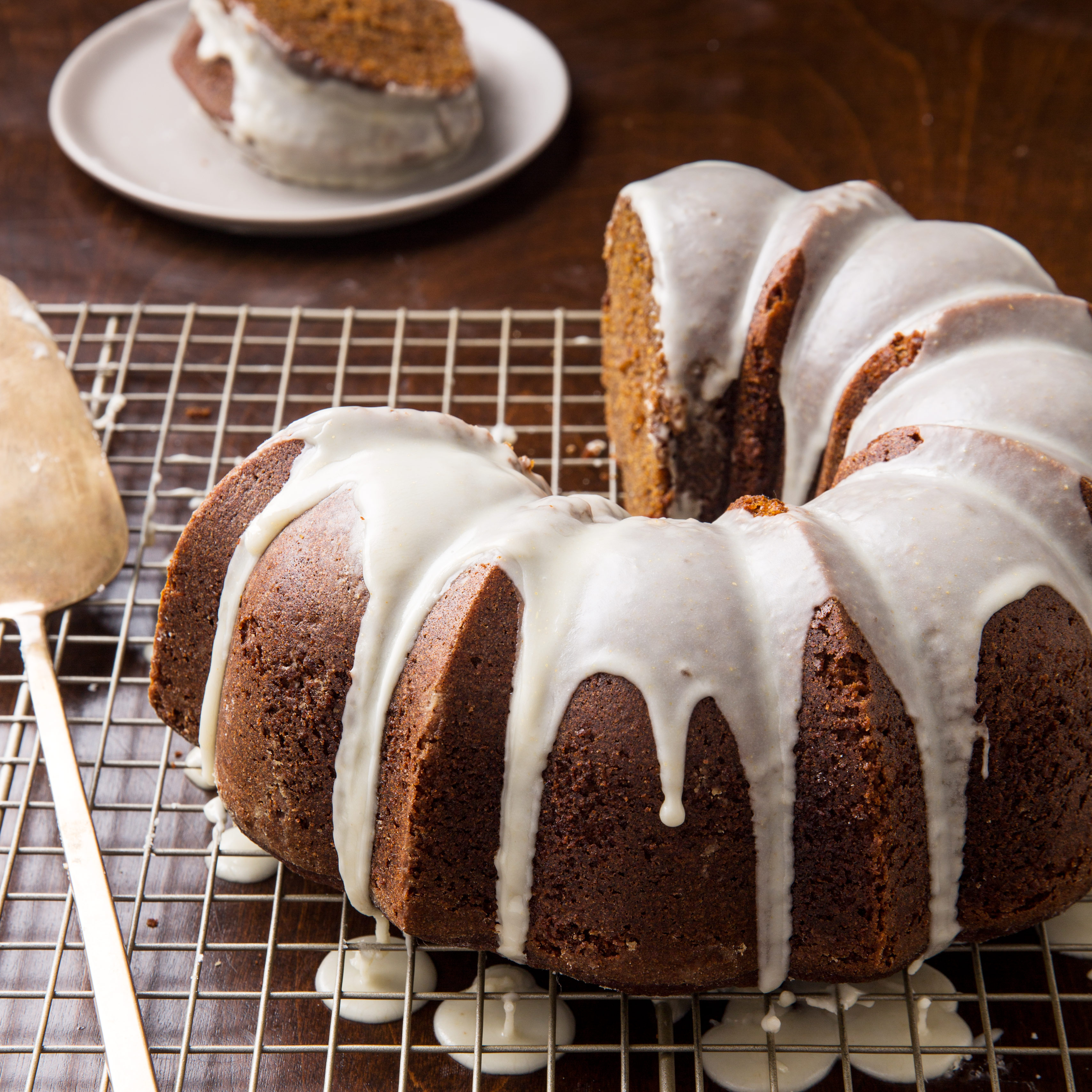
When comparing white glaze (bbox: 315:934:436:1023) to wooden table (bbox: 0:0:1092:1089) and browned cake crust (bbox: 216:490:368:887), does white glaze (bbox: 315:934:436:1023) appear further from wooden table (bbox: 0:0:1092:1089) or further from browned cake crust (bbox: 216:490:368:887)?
wooden table (bbox: 0:0:1092:1089)

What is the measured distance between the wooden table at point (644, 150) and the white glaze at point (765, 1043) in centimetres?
98

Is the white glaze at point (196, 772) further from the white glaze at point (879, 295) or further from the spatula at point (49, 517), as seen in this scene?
the white glaze at point (879, 295)

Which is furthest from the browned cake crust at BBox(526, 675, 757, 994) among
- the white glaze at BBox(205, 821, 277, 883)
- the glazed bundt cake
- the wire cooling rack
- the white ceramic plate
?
the white ceramic plate

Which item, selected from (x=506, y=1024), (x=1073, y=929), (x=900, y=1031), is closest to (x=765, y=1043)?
(x=900, y=1031)

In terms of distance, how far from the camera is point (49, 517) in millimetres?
1992

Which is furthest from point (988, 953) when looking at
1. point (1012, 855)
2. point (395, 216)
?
point (395, 216)

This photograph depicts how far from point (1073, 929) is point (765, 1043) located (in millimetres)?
441

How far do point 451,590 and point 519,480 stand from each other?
0.77ft

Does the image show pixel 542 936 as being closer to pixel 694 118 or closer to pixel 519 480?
pixel 519 480

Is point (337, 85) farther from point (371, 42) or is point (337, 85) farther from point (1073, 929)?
point (1073, 929)

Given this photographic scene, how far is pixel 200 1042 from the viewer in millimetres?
1605

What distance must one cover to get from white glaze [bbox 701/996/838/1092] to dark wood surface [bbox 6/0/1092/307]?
1.58m

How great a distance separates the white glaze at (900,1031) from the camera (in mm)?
1589

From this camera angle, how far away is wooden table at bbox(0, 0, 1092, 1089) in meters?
2.82
